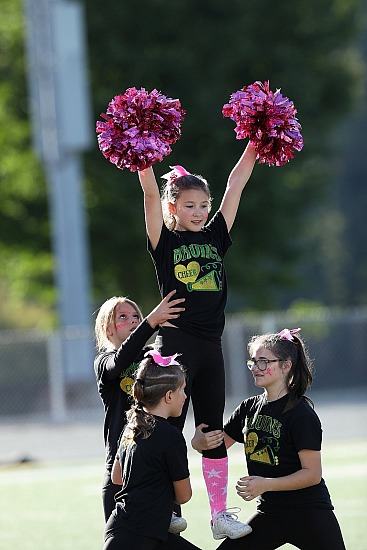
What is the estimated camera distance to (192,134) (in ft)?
74.3

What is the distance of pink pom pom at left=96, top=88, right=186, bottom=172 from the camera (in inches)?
188

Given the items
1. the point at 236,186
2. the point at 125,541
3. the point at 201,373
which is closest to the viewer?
the point at 125,541

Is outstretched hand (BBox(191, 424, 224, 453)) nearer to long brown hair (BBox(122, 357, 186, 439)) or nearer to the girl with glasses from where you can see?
the girl with glasses

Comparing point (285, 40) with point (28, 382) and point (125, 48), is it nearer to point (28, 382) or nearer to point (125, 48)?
point (125, 48)

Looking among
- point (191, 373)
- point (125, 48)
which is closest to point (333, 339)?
point (125, 48)

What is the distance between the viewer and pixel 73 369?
52.5 feet

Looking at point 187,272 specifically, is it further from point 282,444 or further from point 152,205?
point 282,444

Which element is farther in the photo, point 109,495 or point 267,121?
point 267,121

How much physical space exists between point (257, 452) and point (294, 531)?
352mm

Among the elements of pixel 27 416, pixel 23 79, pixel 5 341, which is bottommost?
pixel 27 416

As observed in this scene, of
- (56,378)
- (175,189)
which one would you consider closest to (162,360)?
(175,189)

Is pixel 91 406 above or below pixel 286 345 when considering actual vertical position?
below

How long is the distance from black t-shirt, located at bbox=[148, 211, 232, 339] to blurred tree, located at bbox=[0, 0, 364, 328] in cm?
1646

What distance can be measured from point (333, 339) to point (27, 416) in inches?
258
